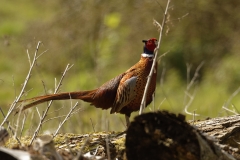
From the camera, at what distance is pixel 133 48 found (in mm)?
11125

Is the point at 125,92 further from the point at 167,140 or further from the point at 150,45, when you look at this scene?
the point at 167,140

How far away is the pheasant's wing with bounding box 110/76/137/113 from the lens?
15.2ft

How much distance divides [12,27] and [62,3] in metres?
1.77

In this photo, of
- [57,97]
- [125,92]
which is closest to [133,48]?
[125,92]

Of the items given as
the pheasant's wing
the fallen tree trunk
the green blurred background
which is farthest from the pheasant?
the green blurred background

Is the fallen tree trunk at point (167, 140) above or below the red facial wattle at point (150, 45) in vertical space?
below

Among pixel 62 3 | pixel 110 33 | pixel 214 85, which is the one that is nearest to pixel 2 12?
pixel 62 3

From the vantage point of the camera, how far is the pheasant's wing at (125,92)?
4.64 meters

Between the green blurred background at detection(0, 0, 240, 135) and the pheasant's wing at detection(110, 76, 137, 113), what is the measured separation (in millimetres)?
3601

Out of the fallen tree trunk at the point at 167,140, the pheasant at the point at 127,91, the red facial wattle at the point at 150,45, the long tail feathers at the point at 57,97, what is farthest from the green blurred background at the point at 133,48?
the fallen tree trunk at the point at 167,140

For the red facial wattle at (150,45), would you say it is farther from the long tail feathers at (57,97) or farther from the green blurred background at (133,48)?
the green blurred background at (133,48)

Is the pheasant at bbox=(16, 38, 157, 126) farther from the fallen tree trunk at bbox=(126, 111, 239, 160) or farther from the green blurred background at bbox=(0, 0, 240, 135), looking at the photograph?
the green blurred background at bbox=(0, 0, 240, 135)

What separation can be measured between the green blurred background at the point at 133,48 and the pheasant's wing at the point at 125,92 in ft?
11.8

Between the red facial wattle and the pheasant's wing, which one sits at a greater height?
the red facial wattle
